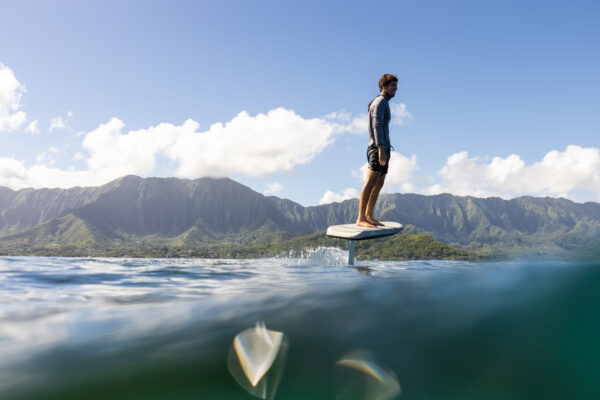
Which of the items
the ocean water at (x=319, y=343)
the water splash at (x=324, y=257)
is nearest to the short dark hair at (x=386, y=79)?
the water splash at (x=324, y=257)

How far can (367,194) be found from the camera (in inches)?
318

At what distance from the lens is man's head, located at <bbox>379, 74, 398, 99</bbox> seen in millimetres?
7689

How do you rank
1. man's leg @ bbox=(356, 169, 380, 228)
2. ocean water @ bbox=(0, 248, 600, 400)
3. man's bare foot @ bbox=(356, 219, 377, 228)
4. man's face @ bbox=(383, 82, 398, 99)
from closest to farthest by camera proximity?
ocean water @ bbox=(0, 248, 600, 400)
man's face @ bbox=(383, 82, 398, 99)
man's leg @ bbox=(356, 169, 380, 228)
man's bare foot @ bbox=(356, 219, 377, 228)

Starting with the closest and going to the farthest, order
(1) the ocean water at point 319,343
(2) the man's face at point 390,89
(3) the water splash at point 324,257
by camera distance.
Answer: (1) the ocean water at point 319,343
(2) the man's face at point 390,89
(3) the water splash at point 324,257

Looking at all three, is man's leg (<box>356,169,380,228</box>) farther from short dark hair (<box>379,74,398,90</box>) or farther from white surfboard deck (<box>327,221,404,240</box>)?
short dark hair (<box>379,74,398,90</box>)

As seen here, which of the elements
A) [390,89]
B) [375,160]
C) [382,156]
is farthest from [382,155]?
[390,89]

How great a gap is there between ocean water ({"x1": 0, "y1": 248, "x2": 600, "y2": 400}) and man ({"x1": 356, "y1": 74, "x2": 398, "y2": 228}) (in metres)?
3.52

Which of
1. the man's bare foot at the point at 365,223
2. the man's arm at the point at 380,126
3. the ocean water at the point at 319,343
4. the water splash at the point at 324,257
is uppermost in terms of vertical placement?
the man's arm at the point at 380,126

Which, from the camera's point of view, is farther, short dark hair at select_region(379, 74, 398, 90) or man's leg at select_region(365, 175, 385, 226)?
man's leg at select_region(365, 175, 385, 226)

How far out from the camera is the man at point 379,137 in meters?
7.49

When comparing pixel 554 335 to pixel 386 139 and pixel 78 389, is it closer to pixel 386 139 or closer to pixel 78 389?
pixel 78 389

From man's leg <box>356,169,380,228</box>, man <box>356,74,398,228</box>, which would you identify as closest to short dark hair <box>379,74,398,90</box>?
man <box>356,74,398,228</box>

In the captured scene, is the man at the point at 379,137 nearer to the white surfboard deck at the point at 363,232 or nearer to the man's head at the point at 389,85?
the man's head at the point at 389,85

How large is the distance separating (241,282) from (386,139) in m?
4.31
